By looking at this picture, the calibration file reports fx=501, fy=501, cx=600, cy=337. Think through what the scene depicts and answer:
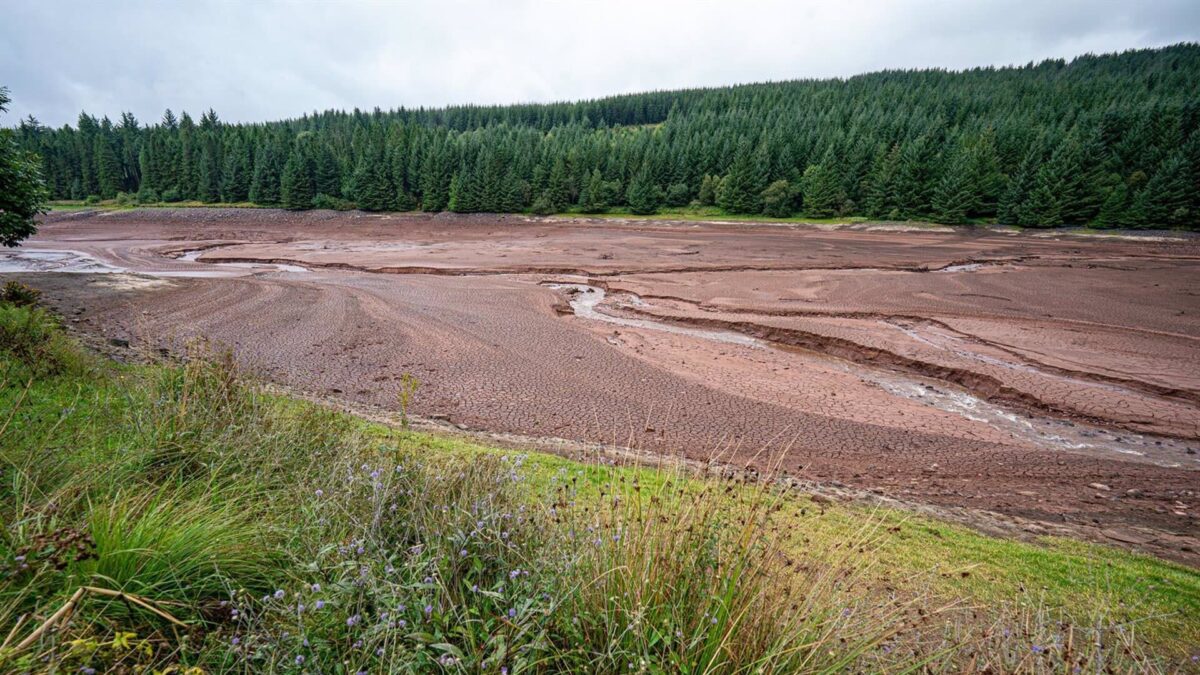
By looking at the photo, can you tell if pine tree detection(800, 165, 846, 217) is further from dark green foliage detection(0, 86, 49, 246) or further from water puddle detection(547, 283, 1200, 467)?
dark green foliage detection(0, 86, 49, 246)

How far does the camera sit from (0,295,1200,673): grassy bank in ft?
7.39

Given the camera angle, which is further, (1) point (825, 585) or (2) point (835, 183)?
(2) point (835, 183)

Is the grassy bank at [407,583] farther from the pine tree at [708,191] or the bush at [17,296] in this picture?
the pine tree at [708,191]

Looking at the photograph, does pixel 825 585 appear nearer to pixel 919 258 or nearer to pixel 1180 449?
pixel 1180 449

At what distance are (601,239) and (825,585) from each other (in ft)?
152

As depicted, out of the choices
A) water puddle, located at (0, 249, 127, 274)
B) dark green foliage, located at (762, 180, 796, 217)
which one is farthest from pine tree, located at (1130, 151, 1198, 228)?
water puddle, located at (0, 249, 127, 274)

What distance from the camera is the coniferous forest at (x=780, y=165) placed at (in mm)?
56750

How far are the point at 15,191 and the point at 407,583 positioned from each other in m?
21.7

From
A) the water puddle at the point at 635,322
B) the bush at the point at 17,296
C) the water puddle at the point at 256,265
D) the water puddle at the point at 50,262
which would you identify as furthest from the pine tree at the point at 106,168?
the water puddle at the point at 635,322

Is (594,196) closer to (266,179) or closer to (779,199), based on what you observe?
(779,199)

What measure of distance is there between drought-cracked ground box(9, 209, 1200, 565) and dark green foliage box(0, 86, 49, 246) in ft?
9.90

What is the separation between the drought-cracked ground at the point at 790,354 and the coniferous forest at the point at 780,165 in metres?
29.1

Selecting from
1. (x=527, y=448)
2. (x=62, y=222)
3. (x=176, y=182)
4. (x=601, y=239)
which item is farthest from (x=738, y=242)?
(x=176, y=182)

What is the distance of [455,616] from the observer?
2.48 meters
